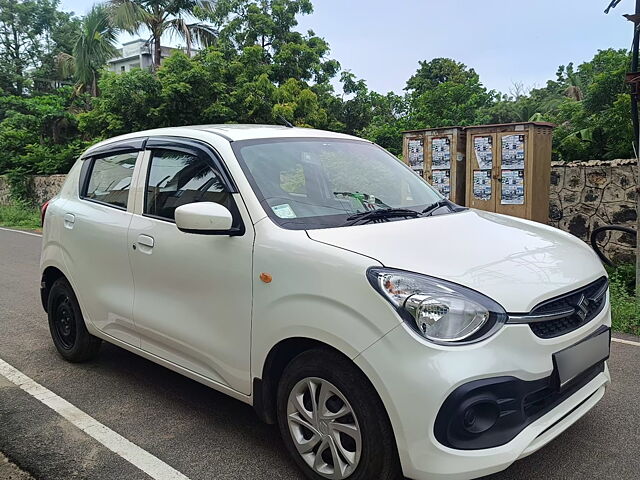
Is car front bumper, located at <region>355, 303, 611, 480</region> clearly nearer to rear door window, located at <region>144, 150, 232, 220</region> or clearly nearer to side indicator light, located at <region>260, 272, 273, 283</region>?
side indicator light, located at <region>260, 272, 273, 283</region>

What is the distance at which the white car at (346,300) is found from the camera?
232cm

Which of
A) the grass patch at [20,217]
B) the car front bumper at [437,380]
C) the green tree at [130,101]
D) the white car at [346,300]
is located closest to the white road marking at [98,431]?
the white car at [346,300]

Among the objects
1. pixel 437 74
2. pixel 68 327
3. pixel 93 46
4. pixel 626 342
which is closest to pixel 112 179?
pixel 68 327

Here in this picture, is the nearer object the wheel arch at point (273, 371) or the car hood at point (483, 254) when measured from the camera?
the car hood at point (483, 254)

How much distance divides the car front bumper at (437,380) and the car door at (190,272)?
0.88m

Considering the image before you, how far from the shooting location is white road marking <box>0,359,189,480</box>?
2.99 meters

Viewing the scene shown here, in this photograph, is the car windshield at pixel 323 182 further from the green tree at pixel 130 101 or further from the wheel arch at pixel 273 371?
the green tree at pixel 130 101

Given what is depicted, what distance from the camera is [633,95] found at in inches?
235

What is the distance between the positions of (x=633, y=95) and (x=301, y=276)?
500 cm

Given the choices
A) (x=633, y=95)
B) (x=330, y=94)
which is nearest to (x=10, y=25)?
(x=330, y=94)

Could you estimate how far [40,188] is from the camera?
64.0ft

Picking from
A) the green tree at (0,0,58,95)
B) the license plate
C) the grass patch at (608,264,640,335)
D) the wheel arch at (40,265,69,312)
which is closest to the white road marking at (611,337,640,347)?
the grass patch at (608,264,640,335)

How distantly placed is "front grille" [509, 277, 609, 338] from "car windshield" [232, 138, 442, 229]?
3.17ft

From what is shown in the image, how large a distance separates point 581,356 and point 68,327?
12.4ft
